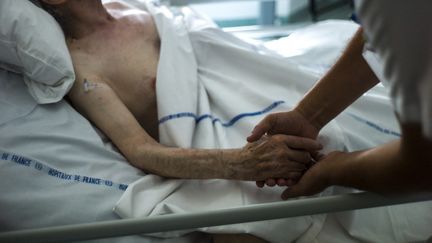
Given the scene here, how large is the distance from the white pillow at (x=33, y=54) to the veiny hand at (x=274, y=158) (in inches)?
21.3

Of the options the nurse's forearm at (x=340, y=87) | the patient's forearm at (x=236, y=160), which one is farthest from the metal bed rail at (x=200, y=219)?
the nurse's forearm at (x=340, y=87)

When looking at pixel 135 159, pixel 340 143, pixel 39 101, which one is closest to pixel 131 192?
pixel 135 159

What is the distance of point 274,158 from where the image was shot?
40.0 inches

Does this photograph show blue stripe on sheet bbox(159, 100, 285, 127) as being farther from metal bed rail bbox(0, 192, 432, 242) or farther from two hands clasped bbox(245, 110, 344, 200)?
metal bed rail bbox(0, 192, 432, 242)

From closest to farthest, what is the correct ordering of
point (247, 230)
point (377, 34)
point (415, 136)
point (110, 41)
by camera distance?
1. point (377, 34)
2. point (415, 136)
3. point (247, 230)
4. point (110, 41)

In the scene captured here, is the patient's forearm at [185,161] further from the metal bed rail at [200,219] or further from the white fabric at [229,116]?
the metal bed rail at [200,219]

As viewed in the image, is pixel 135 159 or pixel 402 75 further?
pixel 135 159

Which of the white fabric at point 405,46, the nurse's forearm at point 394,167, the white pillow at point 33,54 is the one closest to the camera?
the white fabric at point 405,46

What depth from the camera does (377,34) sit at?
461 mm

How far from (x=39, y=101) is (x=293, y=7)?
7.35ft

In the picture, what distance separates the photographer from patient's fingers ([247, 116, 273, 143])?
1034 mm

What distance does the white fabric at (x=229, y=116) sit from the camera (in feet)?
3.32

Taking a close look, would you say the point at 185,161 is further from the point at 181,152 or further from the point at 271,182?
the point at 271,182

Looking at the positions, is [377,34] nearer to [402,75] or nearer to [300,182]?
[402,75]
